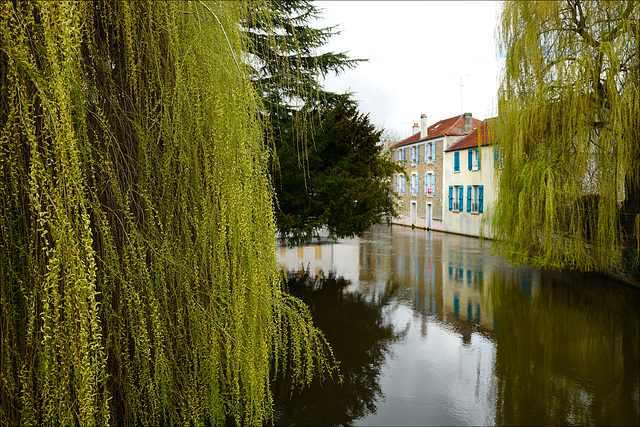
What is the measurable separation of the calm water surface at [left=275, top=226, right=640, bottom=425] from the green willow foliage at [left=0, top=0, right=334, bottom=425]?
10.5 feet

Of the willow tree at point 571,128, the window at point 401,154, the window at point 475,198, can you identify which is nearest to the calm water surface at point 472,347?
the willow tree at point 571,128

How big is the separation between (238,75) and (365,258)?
1414 centimetres

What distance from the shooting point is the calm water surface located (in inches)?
199

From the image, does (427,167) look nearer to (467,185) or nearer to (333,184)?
(467,185)

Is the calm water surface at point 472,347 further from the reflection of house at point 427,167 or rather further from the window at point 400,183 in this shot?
the window at point 400,183

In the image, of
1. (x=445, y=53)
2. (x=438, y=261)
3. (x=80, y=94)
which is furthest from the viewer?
(x=445, y=53)

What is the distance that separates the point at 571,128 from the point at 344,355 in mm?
7445

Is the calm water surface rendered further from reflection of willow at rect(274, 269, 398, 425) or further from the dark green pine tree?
the dark green pine tree

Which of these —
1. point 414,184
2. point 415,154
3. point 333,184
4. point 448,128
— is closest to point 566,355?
point 333,184

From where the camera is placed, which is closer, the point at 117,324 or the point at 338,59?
the point at 117,324

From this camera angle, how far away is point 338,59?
374 inches

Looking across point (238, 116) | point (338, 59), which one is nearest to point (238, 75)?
point (238, 116)

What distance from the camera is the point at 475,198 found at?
21.4 m

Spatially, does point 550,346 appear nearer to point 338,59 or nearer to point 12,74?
point 338,59
